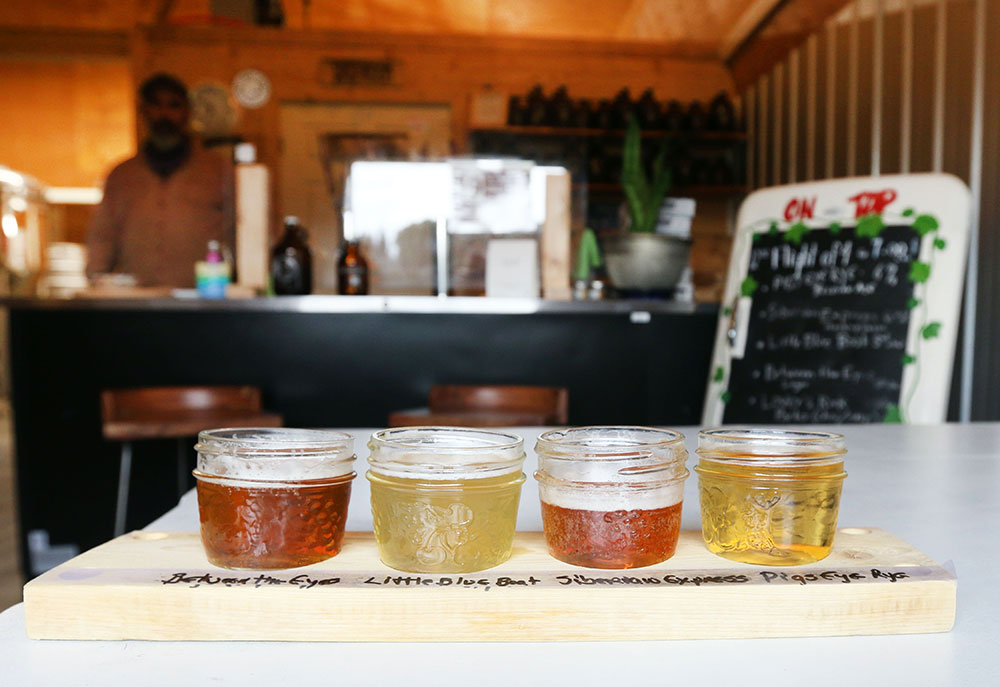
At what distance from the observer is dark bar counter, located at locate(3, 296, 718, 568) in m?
2.81

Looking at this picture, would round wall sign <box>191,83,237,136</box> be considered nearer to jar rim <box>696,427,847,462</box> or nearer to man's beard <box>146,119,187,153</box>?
man's beard <box>146,119,187,153</box>

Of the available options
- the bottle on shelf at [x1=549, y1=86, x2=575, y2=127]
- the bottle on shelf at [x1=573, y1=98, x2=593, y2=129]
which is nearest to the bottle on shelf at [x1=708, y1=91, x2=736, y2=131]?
the bottle on shelf at [x1=573, y1=98, x2=593, y2=129]

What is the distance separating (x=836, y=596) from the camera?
0.51 m

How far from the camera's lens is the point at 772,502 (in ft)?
1.93

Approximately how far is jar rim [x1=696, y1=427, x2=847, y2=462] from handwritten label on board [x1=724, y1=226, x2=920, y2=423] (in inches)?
71.7

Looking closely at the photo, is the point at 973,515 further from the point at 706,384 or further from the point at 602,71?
the point at 602,71

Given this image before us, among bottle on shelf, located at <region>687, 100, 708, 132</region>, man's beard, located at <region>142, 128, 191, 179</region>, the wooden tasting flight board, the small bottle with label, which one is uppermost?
bottle on shelf, located at <region>687, 100, 708, 132</region>

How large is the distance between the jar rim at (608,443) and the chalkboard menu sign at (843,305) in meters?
1.85

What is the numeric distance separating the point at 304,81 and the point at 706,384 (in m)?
4.00

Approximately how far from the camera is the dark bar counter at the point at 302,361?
111 inches

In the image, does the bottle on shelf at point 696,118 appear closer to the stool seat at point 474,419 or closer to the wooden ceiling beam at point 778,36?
the wooden ceiling beam at point 778,36

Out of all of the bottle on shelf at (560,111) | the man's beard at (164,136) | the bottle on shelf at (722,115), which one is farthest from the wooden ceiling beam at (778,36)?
the man's beard at (164,136)

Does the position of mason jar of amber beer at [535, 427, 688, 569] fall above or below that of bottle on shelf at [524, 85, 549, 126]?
below

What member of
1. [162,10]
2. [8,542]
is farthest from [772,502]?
[162,10]
